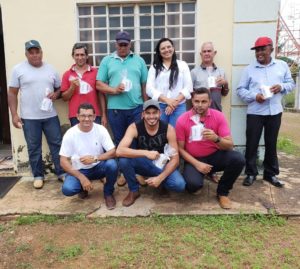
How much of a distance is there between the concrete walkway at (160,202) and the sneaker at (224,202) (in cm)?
5

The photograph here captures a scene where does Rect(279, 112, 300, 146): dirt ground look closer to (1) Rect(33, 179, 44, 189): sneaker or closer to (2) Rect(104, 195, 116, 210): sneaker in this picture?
(2) Rect(104, 195, 116, 210): sneaker

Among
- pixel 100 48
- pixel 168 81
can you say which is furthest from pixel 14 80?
pixel 168 81

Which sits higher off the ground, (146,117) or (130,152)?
(146,117)

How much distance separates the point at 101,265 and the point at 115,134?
2025 millimetres

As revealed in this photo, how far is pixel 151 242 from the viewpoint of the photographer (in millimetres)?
3416

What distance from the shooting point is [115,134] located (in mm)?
4742

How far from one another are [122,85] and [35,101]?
4.05 feet

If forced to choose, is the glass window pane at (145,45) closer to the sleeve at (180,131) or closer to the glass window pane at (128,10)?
the glass window pane at (128,10)

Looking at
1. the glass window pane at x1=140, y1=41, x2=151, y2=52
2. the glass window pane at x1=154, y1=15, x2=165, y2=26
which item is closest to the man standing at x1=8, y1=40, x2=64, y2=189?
the glass window pane at x1=140, y1=41, x2=151, y2=52

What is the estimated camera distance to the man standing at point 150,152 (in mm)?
4012

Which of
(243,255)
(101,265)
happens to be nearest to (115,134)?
(101,265)

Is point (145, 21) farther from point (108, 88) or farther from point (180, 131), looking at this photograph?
point (180, 131)

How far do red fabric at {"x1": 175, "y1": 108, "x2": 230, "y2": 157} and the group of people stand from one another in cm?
1

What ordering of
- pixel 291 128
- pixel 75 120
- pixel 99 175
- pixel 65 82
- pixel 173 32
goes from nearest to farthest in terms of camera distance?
pixel 99 175 < pixel 65 82 < pixel 75 120 < pixel 173 32 < pixel 291 128
